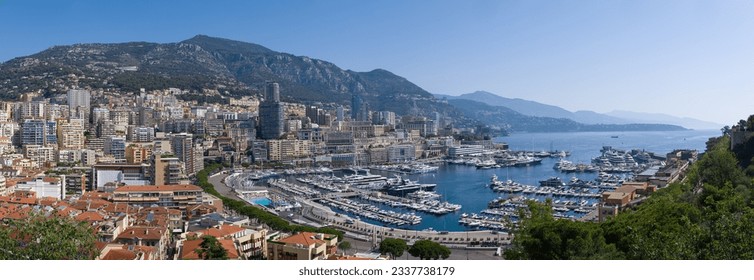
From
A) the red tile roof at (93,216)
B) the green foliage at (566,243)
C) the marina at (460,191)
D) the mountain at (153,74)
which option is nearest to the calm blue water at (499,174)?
the marina at (460,191)

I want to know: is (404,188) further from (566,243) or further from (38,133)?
(566,243)

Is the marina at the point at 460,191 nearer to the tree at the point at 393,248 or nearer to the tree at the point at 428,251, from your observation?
the tree at the point at 428,251

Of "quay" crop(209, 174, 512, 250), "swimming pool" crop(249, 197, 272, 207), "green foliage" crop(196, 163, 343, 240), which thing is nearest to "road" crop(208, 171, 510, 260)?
"quay" crop(209, 174, 512, 250)

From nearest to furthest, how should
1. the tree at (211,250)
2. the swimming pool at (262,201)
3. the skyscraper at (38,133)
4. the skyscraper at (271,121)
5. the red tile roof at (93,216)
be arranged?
the tree at (211,250) → the red tile roof at (93,216) → the swimming pool at (262,201) → the skyscraper at (38,133) → the skyscraper at (271,121)

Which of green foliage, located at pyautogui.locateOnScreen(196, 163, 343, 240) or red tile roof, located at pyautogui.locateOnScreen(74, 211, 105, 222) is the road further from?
red tile roof, located at pyautogui.locateOnScreen(74, 211, 105, 222)

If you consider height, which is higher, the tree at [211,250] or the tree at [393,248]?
the tree at [211,250]

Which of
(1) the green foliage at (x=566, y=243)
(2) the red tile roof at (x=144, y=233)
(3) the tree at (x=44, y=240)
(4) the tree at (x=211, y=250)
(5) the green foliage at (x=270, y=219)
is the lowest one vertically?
(5) the green foliage at (x=270, y=219)
